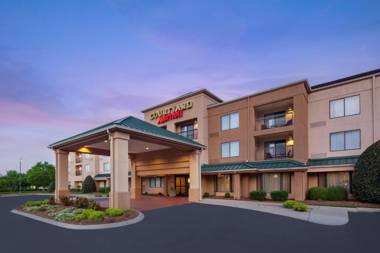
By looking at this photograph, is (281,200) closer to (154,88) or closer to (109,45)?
(154,88)

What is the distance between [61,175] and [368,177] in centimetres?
2255

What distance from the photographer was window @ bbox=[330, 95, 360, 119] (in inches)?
829

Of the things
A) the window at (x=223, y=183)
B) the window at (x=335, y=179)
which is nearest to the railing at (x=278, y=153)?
the window at (x=335, y=179)

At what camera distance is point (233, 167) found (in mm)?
23547

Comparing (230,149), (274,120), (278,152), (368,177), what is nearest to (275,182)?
(278,152)

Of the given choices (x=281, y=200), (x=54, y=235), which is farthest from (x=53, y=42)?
(x=281, y=200)

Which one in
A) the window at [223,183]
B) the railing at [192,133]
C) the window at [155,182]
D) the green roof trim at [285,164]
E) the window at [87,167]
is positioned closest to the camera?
the green roof trim at [285,164]

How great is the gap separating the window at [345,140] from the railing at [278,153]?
359 centimetres

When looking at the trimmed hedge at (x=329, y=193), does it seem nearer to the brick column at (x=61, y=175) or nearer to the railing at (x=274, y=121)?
the railing at (x=274, y=121)

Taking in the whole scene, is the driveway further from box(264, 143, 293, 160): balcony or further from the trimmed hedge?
box(264, 143, 293, 160): balcony

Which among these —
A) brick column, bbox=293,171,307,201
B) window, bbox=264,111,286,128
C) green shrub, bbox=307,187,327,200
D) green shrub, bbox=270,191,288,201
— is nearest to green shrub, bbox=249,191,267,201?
green shrub, bbox=270,191,288,201

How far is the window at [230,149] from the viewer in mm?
26227

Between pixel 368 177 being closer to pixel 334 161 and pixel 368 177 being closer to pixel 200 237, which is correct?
pixel 334 161

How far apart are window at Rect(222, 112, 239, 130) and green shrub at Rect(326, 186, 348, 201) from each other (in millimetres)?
10345
